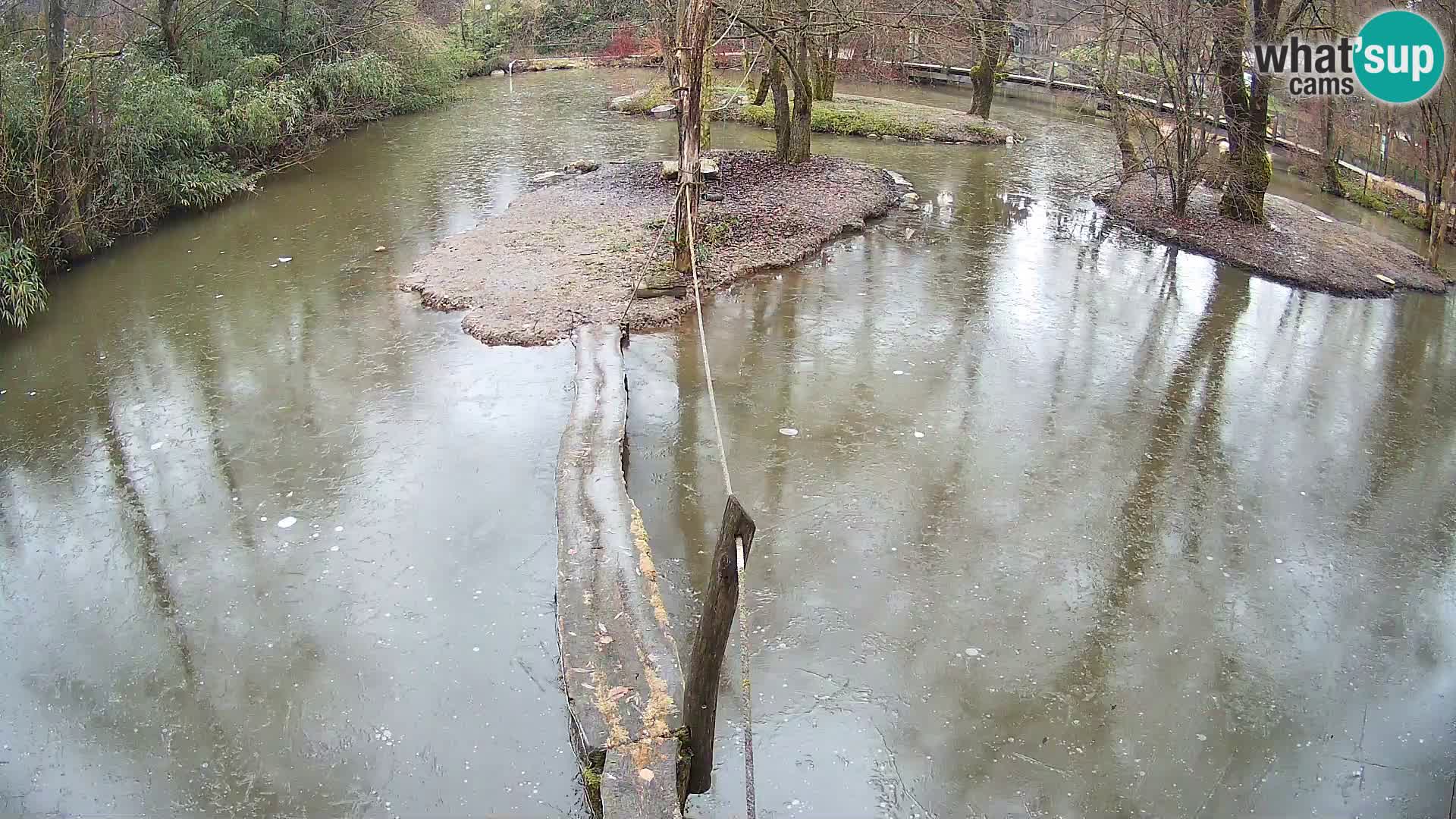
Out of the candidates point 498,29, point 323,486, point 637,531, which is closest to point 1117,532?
point 637,531

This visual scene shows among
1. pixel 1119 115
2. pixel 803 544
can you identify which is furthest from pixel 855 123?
pixel 803 544

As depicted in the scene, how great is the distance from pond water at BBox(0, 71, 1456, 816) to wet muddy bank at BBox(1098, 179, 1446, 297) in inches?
23.4

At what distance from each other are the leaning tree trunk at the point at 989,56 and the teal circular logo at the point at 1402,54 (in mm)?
5817

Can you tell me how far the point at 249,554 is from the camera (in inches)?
217

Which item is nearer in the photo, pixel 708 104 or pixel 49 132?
pixel 49 132

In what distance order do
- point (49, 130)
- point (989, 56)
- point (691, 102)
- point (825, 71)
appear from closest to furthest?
point (691, 102) < point (49, 130) < point (989, 56) < point (825, 71)

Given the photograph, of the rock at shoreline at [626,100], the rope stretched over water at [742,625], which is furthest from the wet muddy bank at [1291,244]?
the rock at shoreline at [626,100]

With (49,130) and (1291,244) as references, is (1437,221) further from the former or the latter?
(49,130)

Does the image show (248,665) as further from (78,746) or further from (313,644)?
(78,746)

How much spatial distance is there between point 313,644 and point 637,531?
173 cm

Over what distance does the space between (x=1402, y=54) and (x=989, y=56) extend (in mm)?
7817

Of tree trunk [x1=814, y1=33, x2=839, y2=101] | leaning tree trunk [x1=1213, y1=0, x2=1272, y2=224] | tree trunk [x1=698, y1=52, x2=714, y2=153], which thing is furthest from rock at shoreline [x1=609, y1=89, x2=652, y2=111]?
leaning tree trunk [x1=1213, y1=0, x2=1272, y2=224]

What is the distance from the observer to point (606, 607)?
15.2ft

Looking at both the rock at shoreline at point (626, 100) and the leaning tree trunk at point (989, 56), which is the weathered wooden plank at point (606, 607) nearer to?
the leaning tree trunk at point (989, 56)
